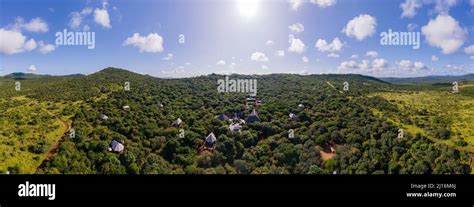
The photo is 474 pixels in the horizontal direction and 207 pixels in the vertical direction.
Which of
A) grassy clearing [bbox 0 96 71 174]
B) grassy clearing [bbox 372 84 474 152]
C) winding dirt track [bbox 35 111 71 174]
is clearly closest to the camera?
grassy clearing [bbox 0 96 71 174]

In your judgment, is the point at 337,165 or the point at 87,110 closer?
the point at 337,165

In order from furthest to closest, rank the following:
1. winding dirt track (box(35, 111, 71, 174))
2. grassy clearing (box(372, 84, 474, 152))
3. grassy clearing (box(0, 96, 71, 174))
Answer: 1. grassy clearing (box(372, 84, 474, 152))
2. winding dirt track (box(35, 111, 71, 174))
3. grassy clearing (box(0, 96, 71, 174))

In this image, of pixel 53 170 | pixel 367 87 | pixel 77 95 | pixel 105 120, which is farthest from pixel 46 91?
pixel 367 87

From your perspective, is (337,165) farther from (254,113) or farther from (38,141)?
(38,141)

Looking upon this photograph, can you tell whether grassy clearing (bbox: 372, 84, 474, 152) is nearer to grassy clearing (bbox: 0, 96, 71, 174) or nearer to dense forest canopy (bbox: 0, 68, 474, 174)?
dense forest canopy (bbox: 0, 68, 474, 174)

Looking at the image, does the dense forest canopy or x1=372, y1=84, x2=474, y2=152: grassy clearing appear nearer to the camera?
the dense forest canopy

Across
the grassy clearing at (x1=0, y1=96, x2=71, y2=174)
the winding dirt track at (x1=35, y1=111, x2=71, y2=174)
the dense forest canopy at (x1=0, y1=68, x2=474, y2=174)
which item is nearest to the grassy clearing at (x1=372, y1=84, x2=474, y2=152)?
the dense forest canopy at (x1=0, y1=68, x2=474, y2=174)

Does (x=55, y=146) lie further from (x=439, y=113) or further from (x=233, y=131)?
(x=439, y=113)

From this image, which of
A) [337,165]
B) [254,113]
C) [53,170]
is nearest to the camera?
[53,170]

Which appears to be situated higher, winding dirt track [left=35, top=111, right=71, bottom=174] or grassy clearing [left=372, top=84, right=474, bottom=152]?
grassy clearing [left=372, top=84, right=474, bottom=152]

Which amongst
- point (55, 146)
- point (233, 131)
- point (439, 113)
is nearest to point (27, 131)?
point (55, 146)
